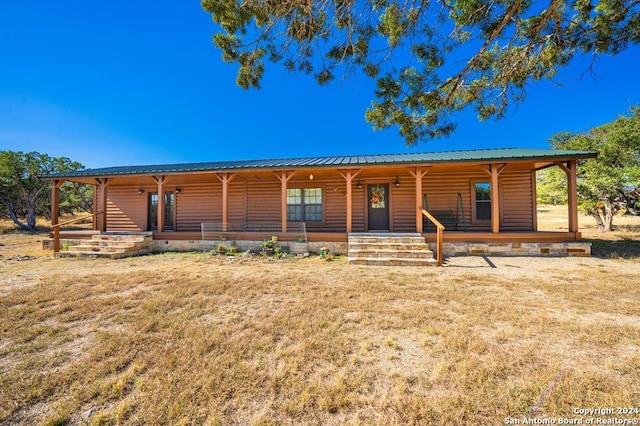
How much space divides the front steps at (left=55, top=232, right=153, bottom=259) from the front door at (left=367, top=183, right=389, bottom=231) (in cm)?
832

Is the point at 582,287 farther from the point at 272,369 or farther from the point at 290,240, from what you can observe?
the point at 290,240

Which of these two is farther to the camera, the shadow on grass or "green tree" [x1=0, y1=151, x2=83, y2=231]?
"green tree" [x1=0, y1=151, x2=83, y2=231]

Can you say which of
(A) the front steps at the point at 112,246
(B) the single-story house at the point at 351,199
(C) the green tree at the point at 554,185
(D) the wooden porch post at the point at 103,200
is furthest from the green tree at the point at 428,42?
(C) the green tree at the point at 554,185

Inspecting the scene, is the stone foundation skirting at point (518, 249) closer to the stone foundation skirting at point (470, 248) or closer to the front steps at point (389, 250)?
the stone foundation skirting at point (470, 248)

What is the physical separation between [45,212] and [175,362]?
1112 inches

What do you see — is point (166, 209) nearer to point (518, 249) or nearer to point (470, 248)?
point (470, 248)

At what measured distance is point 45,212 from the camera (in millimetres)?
20828

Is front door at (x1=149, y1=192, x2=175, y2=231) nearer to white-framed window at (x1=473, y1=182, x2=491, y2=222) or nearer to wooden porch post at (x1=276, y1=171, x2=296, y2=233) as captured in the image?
wooden porch post at (x1=276, y1=171, x2=296, y2=233)

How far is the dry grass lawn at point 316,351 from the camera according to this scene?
5.88ft

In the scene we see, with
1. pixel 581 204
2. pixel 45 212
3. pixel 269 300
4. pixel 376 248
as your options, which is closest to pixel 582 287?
pixel 376 248

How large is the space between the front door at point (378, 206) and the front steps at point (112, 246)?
832cm

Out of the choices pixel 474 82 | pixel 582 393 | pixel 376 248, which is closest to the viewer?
pixel 582 393

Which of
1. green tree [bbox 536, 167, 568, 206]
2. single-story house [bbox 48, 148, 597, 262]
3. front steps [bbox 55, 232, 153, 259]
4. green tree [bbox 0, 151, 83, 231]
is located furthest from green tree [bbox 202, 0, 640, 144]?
green tree [bbox 0, 151, 83, 231]

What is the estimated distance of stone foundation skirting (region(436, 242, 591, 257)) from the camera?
718cm
